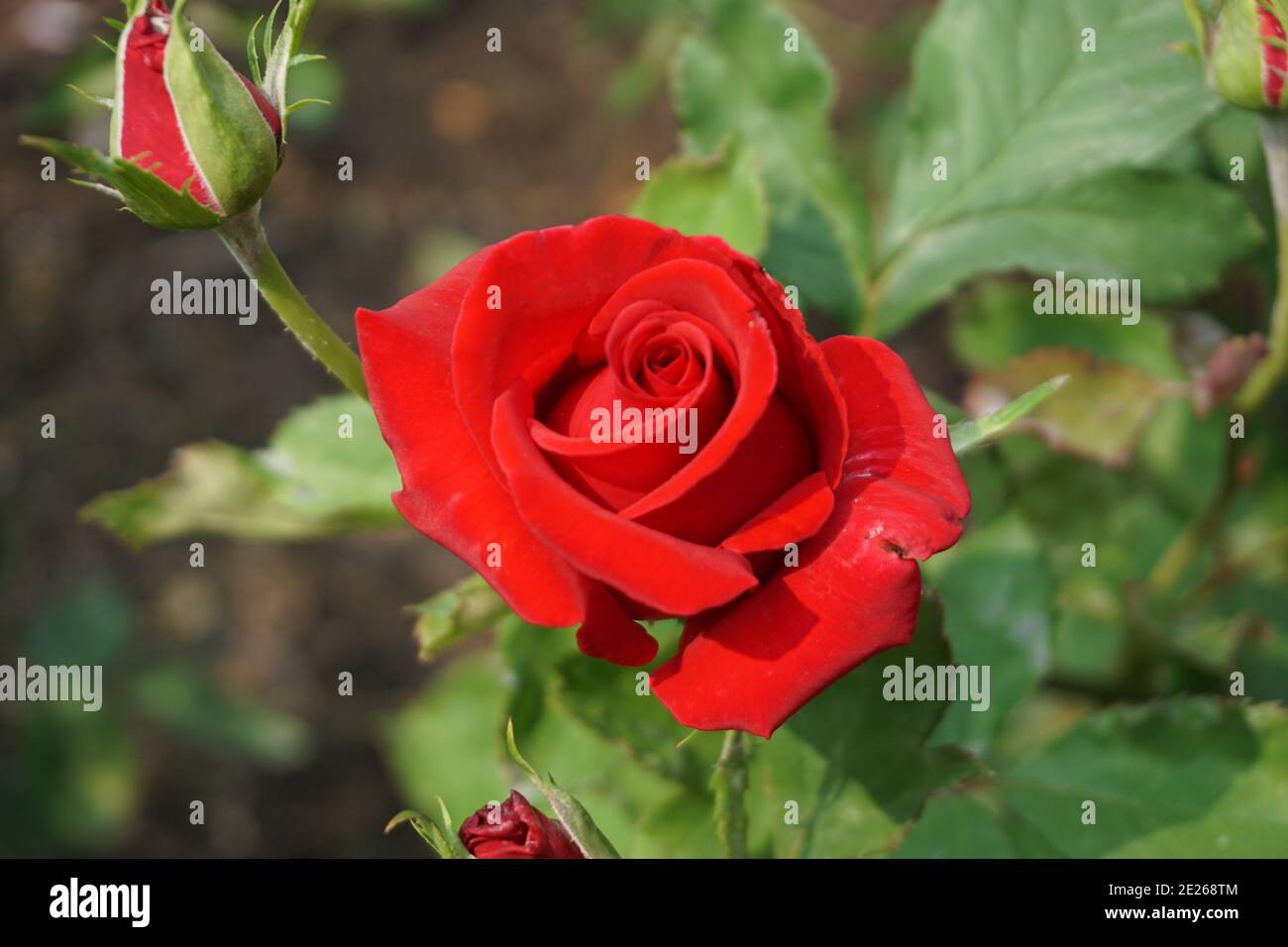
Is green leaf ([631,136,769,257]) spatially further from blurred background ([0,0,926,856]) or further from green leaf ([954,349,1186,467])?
blurred background ([0,0,926,856])

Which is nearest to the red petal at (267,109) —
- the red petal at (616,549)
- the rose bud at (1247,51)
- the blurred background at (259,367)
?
the red petal at (616,549)

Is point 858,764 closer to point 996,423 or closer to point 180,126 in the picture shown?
point 996,423

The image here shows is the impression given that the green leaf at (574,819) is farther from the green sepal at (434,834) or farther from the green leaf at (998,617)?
the green leaf at (998,617)

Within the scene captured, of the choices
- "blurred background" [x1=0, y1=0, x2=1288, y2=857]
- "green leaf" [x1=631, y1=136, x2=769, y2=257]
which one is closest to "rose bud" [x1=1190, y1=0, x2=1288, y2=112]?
"blurred background" [x1=0, y1=0, x2=1288, y2=857]

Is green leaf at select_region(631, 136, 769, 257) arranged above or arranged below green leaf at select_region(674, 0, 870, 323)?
below

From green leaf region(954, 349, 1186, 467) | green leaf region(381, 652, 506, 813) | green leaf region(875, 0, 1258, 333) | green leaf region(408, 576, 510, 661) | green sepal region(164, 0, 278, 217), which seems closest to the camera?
green sepal region(164, 0, 278, 217)
